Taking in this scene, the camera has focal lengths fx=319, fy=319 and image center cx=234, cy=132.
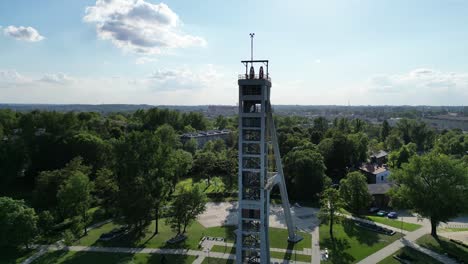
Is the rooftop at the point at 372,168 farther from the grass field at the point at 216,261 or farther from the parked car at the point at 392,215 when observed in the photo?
the grass field at the point at 216,261

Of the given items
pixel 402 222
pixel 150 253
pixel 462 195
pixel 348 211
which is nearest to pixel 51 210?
pixel 150 253

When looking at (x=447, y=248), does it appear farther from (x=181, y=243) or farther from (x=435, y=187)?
(x=181, y=243)

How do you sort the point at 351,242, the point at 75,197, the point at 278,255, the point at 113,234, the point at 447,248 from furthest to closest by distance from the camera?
the point at 113,234, the point at 75,197, the point at 351,242, the point at 447,248, the point at 278,255

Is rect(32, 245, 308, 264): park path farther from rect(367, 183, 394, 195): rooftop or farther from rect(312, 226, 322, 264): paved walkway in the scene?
rect(367, 183, 394, 195): rooftop

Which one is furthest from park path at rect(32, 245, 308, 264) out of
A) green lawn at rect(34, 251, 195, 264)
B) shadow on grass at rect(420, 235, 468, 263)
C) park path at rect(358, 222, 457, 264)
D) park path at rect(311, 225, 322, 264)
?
shadow on grass at rect(420, 235, 468, 263)

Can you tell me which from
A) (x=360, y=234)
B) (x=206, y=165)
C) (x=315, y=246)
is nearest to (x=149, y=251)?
(x=315, y=246)

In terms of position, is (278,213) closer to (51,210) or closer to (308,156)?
(308,156)
